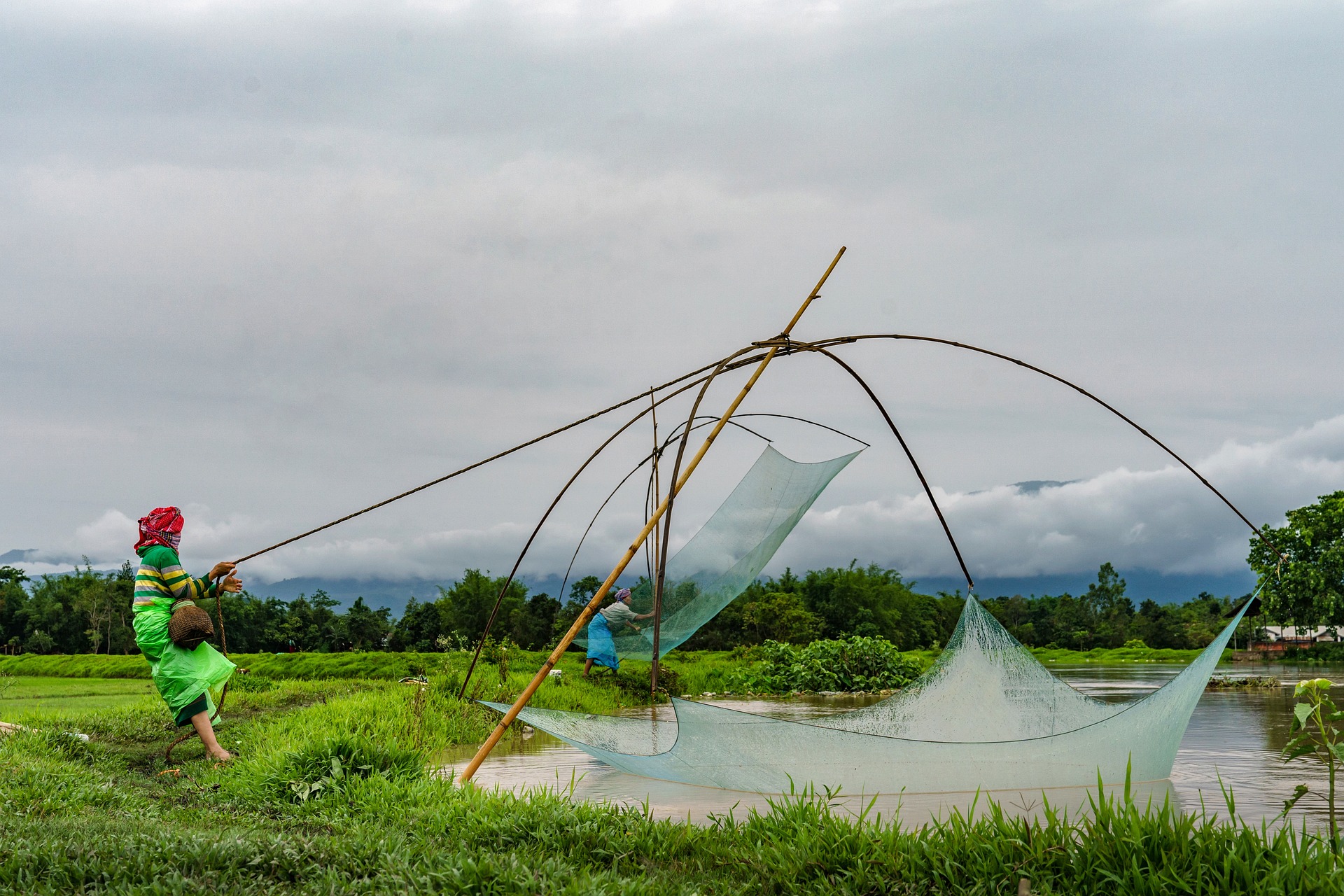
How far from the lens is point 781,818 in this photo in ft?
11.9

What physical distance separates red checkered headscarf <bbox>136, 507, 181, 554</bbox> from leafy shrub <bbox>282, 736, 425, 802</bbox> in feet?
7.01

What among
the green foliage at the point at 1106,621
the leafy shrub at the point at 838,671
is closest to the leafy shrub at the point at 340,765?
the leafy shrub at the point at 838,671

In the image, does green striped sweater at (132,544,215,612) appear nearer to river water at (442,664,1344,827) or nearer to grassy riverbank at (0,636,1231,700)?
river water at (442,664,1344,827)

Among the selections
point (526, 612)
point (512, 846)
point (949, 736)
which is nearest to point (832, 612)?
point (526, 612)

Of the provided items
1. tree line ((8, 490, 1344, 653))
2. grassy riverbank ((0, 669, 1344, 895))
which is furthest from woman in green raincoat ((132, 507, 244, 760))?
tree line ((8, 490, 1344, 653))

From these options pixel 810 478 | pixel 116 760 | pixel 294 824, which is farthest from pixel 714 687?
pixel 294 824

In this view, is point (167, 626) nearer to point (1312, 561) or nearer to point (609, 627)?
point (609, 627)

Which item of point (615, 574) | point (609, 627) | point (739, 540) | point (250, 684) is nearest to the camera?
point (615, 574)

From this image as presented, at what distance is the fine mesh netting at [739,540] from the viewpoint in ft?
24.6

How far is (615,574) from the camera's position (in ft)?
14.9

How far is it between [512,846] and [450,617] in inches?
690

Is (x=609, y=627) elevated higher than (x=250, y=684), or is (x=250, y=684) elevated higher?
(x=609, y=627)

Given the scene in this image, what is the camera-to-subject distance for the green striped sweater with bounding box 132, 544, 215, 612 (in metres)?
5.88

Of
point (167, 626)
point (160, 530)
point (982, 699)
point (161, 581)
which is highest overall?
point (160, 530)
